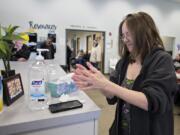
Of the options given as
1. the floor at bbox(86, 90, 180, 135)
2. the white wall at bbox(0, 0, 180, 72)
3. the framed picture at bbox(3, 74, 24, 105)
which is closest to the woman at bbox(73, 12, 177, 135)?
the framed picture at bbox(3, 74, 24, 105)

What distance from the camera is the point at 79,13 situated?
24.2 ft

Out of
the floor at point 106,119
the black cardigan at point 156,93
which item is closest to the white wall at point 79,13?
the floor at point 106,119

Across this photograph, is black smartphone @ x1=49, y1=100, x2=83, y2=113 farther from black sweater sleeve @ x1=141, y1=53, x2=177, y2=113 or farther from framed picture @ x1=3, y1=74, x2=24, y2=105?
black sweater sleeve @ x1=141, y1=53, x2=177, y2=113

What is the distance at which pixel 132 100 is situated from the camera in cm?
93

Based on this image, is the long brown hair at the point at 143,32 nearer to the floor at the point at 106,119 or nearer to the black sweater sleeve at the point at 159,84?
the black sweater sleeve at the point at 159,84

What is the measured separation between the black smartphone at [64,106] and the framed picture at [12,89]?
0.74 ft

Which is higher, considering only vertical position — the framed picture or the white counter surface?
the framed picture

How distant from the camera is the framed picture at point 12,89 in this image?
3.19 ft

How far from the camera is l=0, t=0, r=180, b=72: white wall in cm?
655

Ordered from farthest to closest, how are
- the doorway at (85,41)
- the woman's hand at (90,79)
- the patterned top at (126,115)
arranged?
the doorway at (85,41), the patterned top at (126,115), the woman's hand at (90,79)

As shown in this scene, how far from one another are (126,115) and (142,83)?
29 centimetres

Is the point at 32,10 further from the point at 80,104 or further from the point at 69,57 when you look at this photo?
the point at 80,104

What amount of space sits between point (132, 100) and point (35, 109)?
0.49 metres

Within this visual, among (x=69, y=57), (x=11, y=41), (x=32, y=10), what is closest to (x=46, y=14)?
(x=32, y=10)
